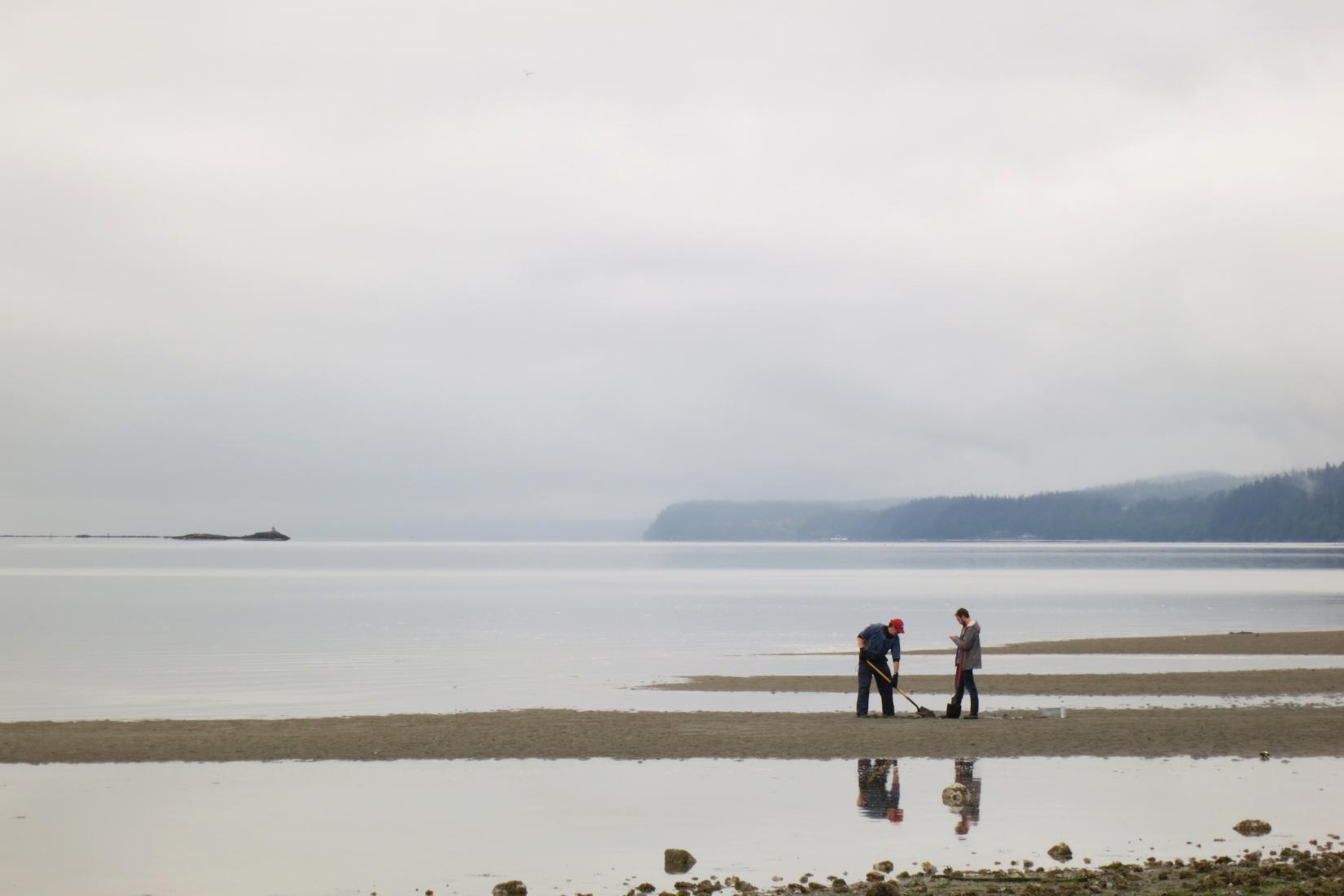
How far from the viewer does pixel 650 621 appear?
6712cm

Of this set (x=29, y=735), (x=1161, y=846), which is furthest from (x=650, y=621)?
(x=1161, y=846)

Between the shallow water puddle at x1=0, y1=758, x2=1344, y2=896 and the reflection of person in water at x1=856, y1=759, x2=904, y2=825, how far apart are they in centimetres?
5

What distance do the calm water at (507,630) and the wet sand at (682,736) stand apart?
4.05 metres

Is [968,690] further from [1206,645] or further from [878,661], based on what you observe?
[1206,645]

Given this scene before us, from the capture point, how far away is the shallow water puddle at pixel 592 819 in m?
14.0

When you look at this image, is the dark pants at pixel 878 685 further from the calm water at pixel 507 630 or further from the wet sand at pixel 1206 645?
the wet sand at pixel 1206 645

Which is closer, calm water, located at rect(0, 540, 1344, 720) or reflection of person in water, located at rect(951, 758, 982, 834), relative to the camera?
reflection of person in water, located at rect(951, 758, 982, 834)

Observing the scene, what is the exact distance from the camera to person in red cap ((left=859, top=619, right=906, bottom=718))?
2550 centimetres

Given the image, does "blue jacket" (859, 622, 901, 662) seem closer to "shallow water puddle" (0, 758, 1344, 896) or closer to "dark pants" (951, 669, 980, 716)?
"dark pants" (951, 669, 980, 716)

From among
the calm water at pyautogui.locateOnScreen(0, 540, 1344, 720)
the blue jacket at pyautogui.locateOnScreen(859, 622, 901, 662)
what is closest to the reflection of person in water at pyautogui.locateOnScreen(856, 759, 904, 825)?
the blue jacket at pyautogui.locateOnScreen(859, 622, 901, 662)

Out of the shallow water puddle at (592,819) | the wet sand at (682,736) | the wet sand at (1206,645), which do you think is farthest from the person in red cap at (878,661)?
the wet sand at (1206,645)

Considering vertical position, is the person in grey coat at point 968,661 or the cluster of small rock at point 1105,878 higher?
the person in grey coat at point 968,661

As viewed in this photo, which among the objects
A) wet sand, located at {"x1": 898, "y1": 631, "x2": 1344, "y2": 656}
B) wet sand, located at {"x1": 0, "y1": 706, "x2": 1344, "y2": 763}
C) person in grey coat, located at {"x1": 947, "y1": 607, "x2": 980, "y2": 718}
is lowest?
wet sand, located at {"x1": 0, "y1": 706, "x2": 1344, "y2": 763}

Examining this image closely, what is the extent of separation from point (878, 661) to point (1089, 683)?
1027 centimetres
